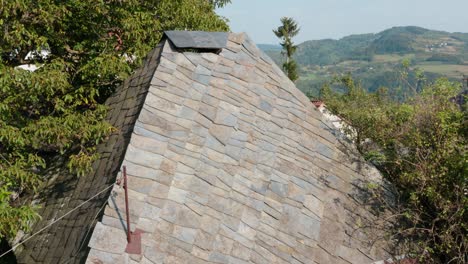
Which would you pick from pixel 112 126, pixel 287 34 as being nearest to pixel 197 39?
pixel 112 126

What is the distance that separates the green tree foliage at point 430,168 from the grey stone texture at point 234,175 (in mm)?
714

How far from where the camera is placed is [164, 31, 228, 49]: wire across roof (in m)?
10.0

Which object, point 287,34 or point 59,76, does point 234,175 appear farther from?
point 287,34

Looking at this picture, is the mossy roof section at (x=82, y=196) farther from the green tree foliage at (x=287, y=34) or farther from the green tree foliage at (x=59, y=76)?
the green tree foliage at (x=287, y=34)

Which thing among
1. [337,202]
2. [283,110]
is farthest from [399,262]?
[283,110]

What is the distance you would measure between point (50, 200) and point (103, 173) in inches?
71.2

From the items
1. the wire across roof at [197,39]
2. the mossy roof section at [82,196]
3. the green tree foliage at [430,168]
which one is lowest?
the mossy roof section at [82,196]

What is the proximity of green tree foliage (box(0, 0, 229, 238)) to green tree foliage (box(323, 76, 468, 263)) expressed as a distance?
6660 millimetres

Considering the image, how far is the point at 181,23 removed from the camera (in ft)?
43.1

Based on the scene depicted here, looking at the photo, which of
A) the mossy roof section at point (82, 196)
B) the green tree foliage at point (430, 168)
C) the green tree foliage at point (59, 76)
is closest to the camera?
the mossy roof section at point (82, 196)

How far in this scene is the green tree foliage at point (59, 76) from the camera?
8.06m

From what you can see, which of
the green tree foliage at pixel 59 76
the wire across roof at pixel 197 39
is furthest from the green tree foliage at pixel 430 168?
the green tree foliage at pixel 59 76

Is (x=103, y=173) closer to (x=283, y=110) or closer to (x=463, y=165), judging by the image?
(x=283, y=110)

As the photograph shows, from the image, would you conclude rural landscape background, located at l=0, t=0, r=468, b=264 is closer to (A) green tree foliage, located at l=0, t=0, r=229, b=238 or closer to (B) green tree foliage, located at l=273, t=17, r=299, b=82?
(A) green tree foliage, located at l=0, t=0, r=229, b=238
